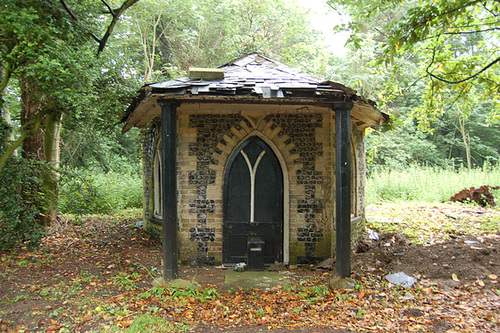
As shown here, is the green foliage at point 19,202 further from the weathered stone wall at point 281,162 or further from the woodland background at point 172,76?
the weathered stone wall at point 281,162

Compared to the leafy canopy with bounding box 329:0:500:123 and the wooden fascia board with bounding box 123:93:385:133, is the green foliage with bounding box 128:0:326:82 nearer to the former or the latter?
the leafy canopy with bounding box 329:0:500:123

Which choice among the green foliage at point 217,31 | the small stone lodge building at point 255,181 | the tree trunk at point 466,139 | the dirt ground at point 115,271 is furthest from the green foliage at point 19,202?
the tree trunk at point 466,139

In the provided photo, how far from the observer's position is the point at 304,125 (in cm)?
743

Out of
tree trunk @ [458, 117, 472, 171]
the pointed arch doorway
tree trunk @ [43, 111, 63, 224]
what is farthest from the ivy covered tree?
tree trunk @ [458, 117, 472, 171]

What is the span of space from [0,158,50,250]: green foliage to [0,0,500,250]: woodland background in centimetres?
3

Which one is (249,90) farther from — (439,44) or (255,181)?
(439,44)

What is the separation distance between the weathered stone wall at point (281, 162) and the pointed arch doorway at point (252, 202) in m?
0.14

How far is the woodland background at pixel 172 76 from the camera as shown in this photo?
6.38 metres

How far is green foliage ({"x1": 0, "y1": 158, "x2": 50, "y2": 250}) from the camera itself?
7.21 m

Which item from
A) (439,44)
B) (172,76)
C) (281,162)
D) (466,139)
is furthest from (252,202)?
(466,139)

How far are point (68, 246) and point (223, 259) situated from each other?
4155 mm

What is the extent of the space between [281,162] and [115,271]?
4.08 metres

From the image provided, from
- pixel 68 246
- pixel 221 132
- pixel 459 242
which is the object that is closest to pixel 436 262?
pixel 459 242

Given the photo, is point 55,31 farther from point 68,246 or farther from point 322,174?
point 322,174
